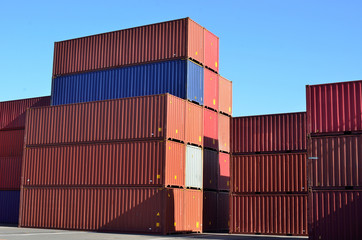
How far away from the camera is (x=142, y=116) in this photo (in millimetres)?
28688

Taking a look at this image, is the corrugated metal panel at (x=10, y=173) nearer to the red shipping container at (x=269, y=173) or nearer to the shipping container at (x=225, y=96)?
the shipping container at (x=225, y=96)

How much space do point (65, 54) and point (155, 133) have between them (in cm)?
1154

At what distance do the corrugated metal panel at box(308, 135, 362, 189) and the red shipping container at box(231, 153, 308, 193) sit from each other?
6.85 m

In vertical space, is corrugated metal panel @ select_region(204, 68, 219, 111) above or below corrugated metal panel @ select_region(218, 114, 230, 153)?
above

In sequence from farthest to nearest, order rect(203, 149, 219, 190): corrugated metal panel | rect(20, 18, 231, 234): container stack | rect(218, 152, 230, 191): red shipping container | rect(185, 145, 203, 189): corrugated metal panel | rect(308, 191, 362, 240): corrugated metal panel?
rect(218, 152, 230, 191): red shipping container → rect(203, 149, 219, 190): corrugated metal panel → rect(185, 145, 203, 189): corrugated metal panel → rect(20, 18, 231, 234): container stack → rect(308, 191, 362, 240): corrugated metal panel

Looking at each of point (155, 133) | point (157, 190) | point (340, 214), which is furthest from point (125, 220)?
point (340, 214)

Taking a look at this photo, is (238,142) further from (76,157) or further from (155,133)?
(76,157)

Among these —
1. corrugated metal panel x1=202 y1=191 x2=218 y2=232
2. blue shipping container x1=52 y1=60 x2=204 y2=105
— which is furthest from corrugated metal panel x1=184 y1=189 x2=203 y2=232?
blue shipping container x1=52 y1=60 x2=204 y2=105

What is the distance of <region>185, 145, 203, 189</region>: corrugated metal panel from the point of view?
29547mm

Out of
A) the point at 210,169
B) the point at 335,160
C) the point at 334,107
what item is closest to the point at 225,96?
the point at 210,169

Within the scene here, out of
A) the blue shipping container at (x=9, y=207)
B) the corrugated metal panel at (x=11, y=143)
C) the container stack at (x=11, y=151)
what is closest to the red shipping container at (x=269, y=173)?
the container stack at (x=11, y=151)

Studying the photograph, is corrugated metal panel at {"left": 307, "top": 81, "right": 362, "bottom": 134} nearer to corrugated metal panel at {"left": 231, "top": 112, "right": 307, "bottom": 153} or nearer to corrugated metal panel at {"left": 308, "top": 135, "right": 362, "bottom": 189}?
corrugated metal panel at {"left": 308, "top": 135, "right": 362, "bottom": 189}

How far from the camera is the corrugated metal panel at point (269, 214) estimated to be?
27.5 meters

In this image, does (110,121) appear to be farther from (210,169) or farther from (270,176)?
(270,176)
